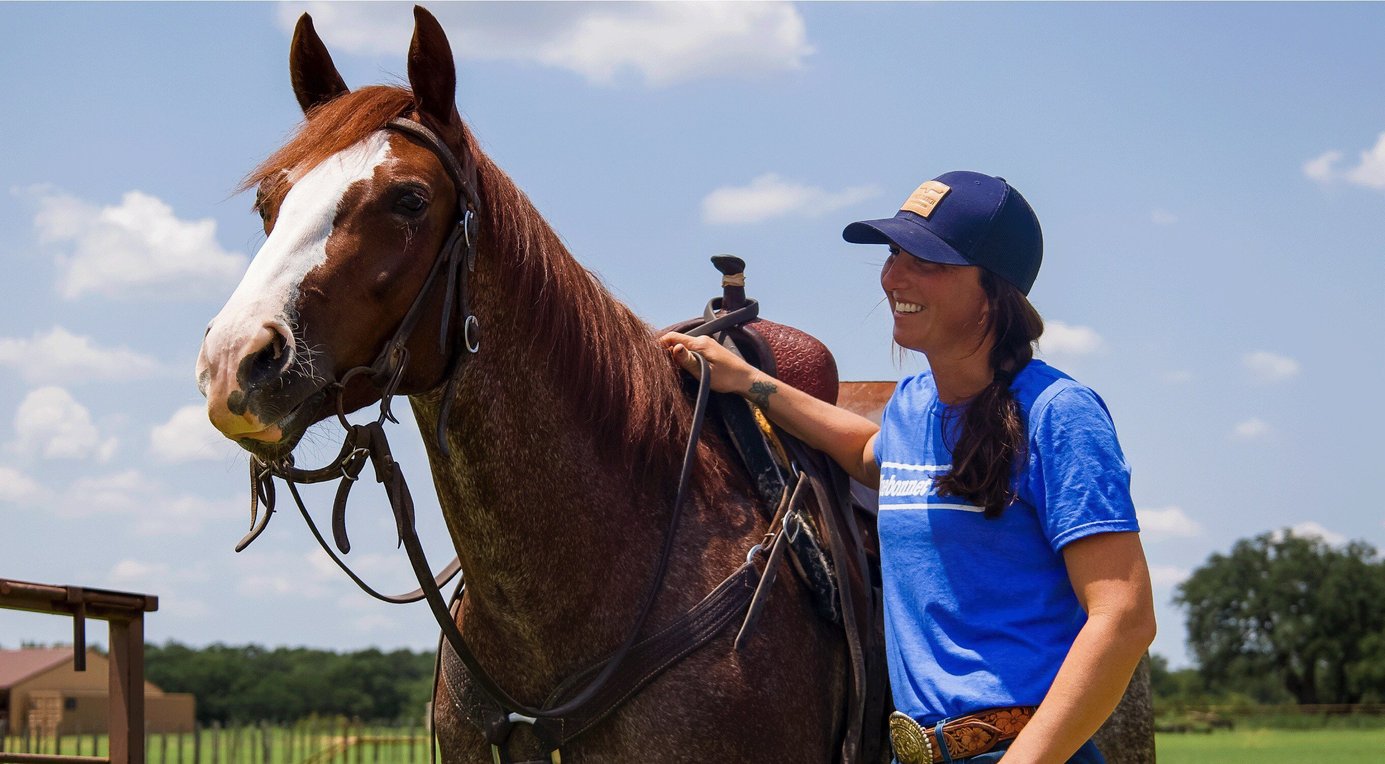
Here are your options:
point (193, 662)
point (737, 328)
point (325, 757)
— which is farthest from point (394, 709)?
point (737, 328)

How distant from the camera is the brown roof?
13498 mm

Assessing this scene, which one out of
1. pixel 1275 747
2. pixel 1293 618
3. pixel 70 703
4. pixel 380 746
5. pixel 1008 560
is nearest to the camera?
pixel 1008 560

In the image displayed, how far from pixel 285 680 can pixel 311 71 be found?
69.0 metres

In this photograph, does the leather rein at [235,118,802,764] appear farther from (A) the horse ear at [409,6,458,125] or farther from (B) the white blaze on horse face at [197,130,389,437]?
(B) the white blaze on horse face at [197,130,389,437]

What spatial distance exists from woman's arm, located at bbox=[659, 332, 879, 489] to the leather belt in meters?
0.97

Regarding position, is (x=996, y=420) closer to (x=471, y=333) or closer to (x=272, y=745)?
(x=471, y=333)

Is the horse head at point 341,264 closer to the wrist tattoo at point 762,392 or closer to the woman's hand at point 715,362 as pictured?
the woman's hand at point 715,362

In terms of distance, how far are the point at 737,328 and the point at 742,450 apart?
1.62ft

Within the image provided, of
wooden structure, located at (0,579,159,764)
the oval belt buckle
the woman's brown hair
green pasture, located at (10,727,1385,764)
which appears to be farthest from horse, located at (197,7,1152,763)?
green pasture, located at (10,727,1385,764)

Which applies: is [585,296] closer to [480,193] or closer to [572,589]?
[480,193]

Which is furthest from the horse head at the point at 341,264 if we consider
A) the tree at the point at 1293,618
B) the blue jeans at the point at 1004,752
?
the tree at the point at 1293,618

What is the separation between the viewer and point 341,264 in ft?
8.55

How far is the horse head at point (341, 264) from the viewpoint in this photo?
2473mm

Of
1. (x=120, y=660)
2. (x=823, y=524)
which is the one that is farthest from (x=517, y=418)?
(x=120, y=660)
